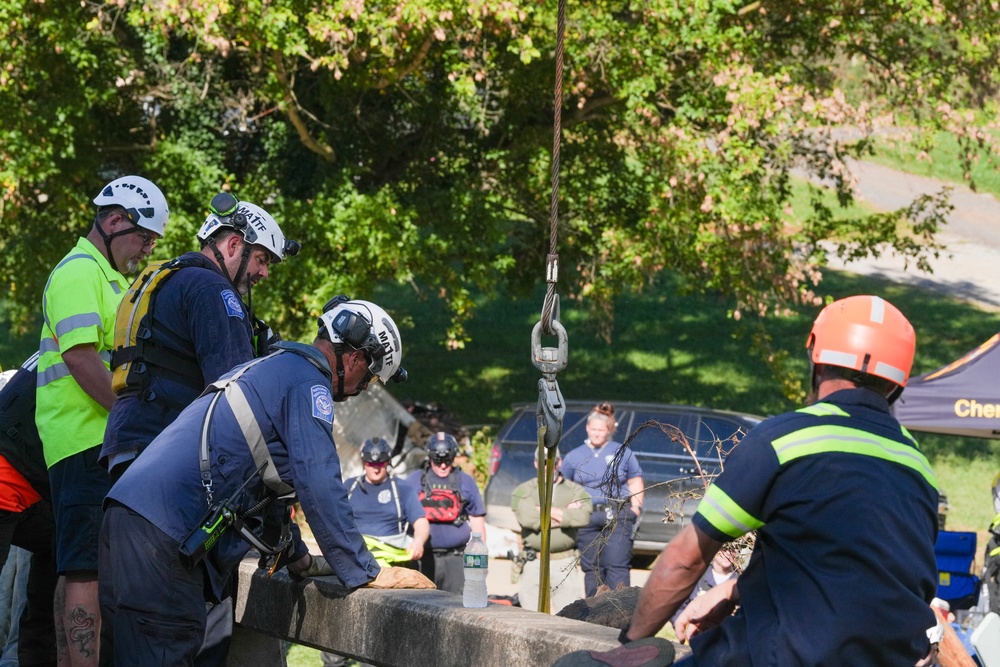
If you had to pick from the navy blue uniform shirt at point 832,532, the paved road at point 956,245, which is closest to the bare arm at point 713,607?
the navy blue uniform shirt at point 832,532

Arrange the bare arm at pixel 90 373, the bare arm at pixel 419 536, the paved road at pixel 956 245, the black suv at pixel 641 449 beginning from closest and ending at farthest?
the bare arm at pixel 90 373 → the bare arm at pixel 419 536 → the black suv at pixel 641 449 → the paved road at pixel 956 245

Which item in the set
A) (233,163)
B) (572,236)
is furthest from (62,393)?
(233,163)

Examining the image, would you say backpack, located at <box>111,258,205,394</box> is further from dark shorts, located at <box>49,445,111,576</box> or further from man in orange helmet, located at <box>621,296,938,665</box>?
man in orange helmet, located at <box>621,296,938,665</box>

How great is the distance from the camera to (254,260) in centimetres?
458

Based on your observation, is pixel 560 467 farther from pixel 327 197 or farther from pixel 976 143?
pixel 976 143

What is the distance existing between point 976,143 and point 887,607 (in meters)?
12.6

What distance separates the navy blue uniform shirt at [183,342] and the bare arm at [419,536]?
15.5ft

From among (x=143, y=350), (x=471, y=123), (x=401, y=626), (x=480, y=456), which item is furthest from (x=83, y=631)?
(x=471, y=123)

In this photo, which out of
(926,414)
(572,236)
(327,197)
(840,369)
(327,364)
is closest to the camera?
(840,369)

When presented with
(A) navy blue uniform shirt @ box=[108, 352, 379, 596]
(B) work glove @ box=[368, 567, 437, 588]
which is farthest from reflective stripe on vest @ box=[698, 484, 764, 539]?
(B) work glove @ box=[368, 567, 437, 588]

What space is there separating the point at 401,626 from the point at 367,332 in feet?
3.47

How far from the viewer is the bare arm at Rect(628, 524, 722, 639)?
2.86 m

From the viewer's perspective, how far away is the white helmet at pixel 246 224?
14.8 feet

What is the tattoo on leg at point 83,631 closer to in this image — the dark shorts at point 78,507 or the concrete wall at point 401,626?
the dark shorts at point 78,507
